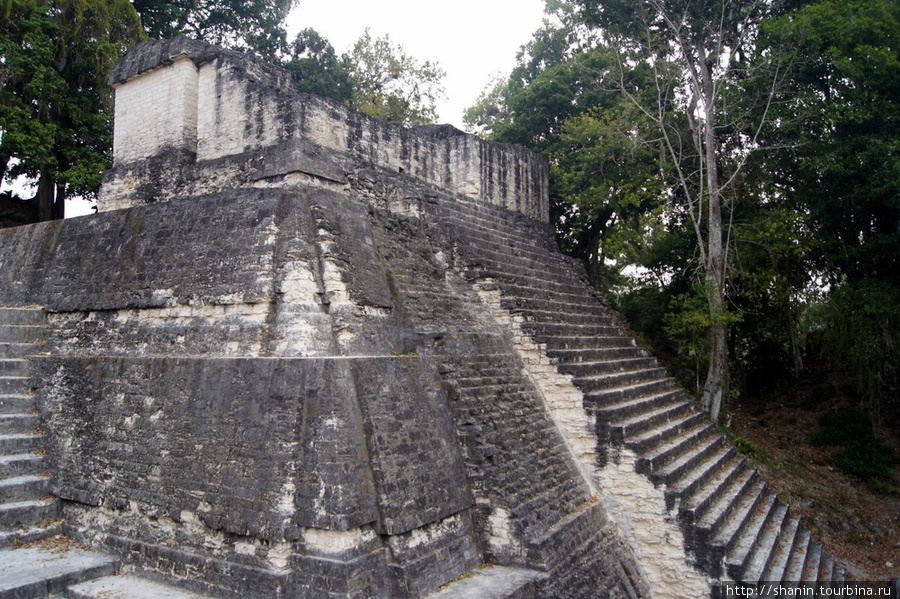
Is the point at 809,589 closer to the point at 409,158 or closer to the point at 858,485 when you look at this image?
the point at 858,485

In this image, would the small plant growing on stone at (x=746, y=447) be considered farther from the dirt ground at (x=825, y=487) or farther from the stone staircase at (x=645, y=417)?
the stone staircase at (x=645, y=417)

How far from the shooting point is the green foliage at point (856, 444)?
1081cm

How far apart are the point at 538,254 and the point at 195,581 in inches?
278

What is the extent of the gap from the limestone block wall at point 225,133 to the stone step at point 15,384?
2.58 metres

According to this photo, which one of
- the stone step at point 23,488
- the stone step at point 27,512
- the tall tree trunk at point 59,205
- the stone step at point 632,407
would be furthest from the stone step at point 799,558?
the tall tree trunk at point 59,205

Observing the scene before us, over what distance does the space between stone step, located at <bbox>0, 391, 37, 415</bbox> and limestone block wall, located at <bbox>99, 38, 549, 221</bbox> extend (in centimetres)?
277

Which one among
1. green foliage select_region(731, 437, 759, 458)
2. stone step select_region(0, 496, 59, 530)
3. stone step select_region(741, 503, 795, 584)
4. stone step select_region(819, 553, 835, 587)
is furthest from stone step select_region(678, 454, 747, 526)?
stone step select_region(0, 496, 59, 530)

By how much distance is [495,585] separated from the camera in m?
4.93

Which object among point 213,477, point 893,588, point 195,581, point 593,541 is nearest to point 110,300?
point 213,477

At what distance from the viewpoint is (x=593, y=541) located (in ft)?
20.0

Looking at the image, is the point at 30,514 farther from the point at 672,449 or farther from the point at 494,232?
the point at 672,449

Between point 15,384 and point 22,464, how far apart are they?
1092 mm

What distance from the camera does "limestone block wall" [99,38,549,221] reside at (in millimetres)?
6895

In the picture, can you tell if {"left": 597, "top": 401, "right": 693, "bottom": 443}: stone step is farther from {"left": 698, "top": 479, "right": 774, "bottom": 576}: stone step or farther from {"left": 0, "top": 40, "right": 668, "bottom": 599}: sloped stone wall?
{"left": 698, "top": 479, "right": 774, "bottom": 576}: stone step
